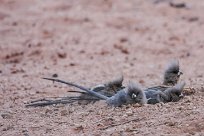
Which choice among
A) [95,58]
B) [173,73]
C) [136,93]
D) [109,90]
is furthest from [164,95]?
[95,58]

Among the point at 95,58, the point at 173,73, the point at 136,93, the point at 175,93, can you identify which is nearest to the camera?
the point at 136,93

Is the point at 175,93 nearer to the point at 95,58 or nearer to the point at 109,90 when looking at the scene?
the point at 109,90

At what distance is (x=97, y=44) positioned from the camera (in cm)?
1091

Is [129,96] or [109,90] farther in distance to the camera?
[109,90]

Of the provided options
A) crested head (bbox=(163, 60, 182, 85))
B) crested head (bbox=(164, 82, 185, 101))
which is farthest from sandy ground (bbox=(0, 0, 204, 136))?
crested head (bbox=(163, 60, 182, 85))

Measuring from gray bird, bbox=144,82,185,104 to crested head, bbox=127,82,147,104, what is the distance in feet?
0.45

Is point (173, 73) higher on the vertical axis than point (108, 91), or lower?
Answer: higher

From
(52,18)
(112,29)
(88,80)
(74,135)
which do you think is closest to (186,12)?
(112,29)

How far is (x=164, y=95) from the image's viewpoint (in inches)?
217

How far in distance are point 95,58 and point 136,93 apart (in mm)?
4797

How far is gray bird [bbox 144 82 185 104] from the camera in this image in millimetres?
5465

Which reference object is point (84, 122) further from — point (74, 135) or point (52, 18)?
point (52, 18)

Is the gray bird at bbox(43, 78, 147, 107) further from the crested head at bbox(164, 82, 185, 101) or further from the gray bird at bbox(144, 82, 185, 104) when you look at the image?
the crested head at bbox(164, 82, 185, 101)

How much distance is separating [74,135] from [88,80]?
3445 mm
